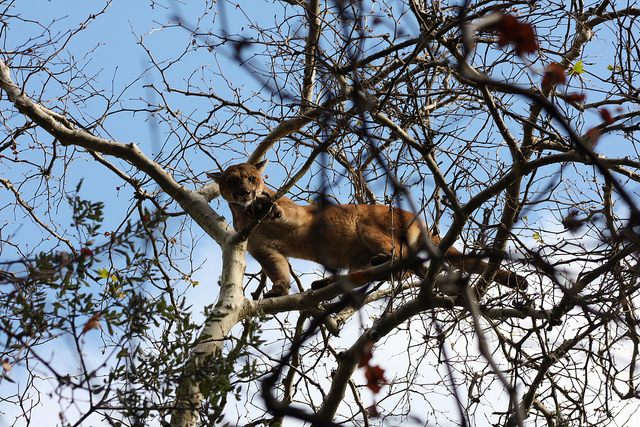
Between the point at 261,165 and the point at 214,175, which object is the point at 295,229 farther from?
the point at 214,175

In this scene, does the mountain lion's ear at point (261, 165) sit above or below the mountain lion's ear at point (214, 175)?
above

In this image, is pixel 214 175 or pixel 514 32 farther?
pixel 214 175

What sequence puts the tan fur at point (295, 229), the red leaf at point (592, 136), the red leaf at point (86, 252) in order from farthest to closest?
1. the tan fur at point (295, 229)
2. the red leaf at point (592, 136)
3. the red leaf at point (86, 252)

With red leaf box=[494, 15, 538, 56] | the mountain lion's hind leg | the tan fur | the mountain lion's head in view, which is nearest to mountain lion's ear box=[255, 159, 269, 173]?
the tan fur

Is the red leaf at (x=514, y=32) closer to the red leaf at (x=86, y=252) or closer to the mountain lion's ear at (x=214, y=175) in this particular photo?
the red leaf at (x=86, y=252)

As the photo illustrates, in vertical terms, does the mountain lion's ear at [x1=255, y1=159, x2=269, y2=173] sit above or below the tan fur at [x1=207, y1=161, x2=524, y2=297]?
above

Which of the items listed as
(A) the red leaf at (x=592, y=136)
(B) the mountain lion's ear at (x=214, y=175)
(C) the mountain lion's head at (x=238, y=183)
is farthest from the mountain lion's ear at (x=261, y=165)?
(A) the red leaf at (x=592, y=136)

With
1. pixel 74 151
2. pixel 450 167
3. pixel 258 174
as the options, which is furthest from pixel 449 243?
pixel 74 151

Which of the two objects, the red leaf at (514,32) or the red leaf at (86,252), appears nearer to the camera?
the red leaf at (514,32)

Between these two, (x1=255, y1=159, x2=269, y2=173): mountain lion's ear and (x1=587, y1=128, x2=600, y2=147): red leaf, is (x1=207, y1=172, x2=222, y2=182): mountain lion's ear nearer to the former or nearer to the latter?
(x1=255, y1=159, x2=269, y2=173): mountain lion's ear

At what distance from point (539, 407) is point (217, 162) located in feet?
13.0

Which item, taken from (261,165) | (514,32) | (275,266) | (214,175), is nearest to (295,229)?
(275,266)

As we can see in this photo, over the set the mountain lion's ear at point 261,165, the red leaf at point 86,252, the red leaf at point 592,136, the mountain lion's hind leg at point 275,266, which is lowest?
the red leaf at point 86,252

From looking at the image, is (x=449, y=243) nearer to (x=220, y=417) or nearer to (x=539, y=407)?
(x=220, y=417)
